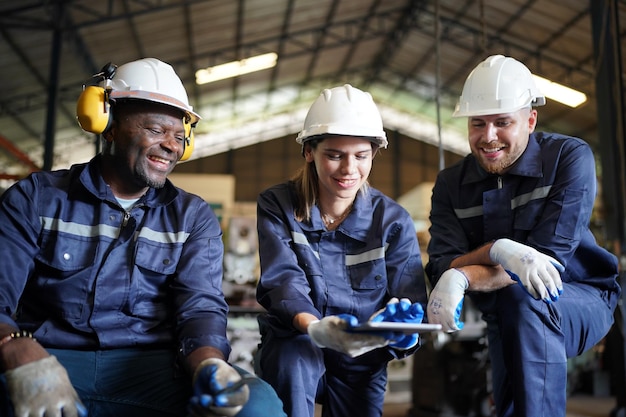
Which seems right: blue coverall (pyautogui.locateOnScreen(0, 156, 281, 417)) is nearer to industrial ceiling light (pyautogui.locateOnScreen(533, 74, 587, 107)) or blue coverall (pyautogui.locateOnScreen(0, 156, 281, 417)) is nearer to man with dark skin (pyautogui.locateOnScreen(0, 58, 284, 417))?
man with dark skin (pyautogui.locateOnScreen(0, 58, 284, 417))

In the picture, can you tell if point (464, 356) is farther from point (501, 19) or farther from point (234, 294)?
point (501, 19)

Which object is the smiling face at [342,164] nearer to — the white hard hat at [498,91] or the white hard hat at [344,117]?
the white hard hat at [344,117]

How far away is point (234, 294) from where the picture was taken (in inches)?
204

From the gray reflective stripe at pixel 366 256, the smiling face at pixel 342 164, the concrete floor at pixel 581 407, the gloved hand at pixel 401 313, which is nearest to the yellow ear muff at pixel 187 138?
the smiling face at pixel 342 164

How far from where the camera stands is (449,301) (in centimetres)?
215

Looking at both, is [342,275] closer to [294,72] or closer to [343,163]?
[343,163]

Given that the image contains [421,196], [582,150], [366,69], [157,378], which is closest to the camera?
[157,378]

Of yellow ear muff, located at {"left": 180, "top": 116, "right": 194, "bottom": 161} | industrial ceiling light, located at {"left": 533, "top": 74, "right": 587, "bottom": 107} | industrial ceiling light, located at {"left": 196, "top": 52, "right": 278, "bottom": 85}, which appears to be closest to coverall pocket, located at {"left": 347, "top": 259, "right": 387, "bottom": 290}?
yellow ear muff, located at {"left": 180, "top": 116, "right": 194, "bottom": 161}

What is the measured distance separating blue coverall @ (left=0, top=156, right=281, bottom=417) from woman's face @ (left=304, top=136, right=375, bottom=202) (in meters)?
0.51

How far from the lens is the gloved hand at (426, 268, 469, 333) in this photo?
2.14 meters

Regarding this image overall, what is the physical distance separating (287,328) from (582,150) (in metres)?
1.39

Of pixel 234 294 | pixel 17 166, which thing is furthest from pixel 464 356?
pixel 17 166

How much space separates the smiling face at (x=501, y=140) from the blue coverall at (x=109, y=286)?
121 cm

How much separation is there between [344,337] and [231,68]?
33.5ft
